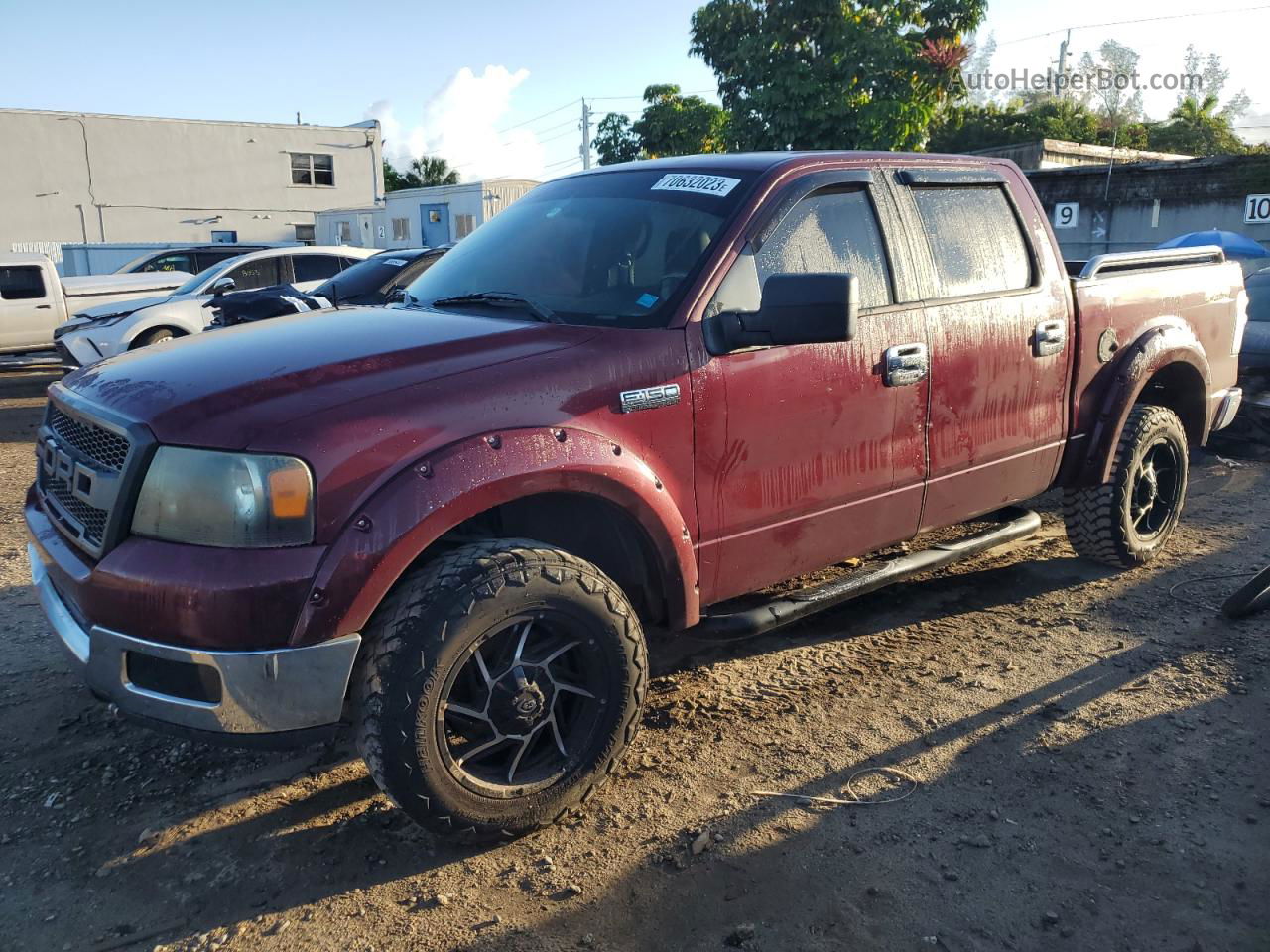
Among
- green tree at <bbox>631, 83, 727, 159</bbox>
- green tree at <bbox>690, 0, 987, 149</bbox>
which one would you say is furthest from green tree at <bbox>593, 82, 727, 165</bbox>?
green tree at <bbox>690, 0, 987, 149</bbox>

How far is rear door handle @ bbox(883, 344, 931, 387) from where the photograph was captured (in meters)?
3.63

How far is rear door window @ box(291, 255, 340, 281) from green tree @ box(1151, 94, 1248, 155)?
110ft

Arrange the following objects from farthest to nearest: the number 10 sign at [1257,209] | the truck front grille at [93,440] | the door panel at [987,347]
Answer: the number 10 sign at [1257,209], the door panel at [987,347], the truck front grille at [93,440]

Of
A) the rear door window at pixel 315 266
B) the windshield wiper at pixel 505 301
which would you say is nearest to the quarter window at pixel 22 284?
the rear door window at pixel 315 266

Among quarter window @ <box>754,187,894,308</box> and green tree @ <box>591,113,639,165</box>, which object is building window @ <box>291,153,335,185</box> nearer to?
green tree @ <box>591,113,639,165</box>

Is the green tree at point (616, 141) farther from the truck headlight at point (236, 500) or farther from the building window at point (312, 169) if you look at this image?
the truck headlight at point (236, 500)

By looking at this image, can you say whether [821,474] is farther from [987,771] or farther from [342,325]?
[342,325]

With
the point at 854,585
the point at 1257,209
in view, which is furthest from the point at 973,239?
the point at 1257,209

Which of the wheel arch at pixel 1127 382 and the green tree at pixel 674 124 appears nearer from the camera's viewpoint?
the wheel arch at pixel 1127 382

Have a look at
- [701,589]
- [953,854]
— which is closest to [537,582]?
[701,589]

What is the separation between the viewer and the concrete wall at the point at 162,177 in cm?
3625

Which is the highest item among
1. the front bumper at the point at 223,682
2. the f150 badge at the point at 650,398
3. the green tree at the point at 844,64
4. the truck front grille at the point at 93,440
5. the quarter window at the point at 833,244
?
the green tree at the point at 844,64

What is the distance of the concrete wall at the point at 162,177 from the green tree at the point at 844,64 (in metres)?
26.8

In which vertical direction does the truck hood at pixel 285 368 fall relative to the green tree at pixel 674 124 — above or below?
below
